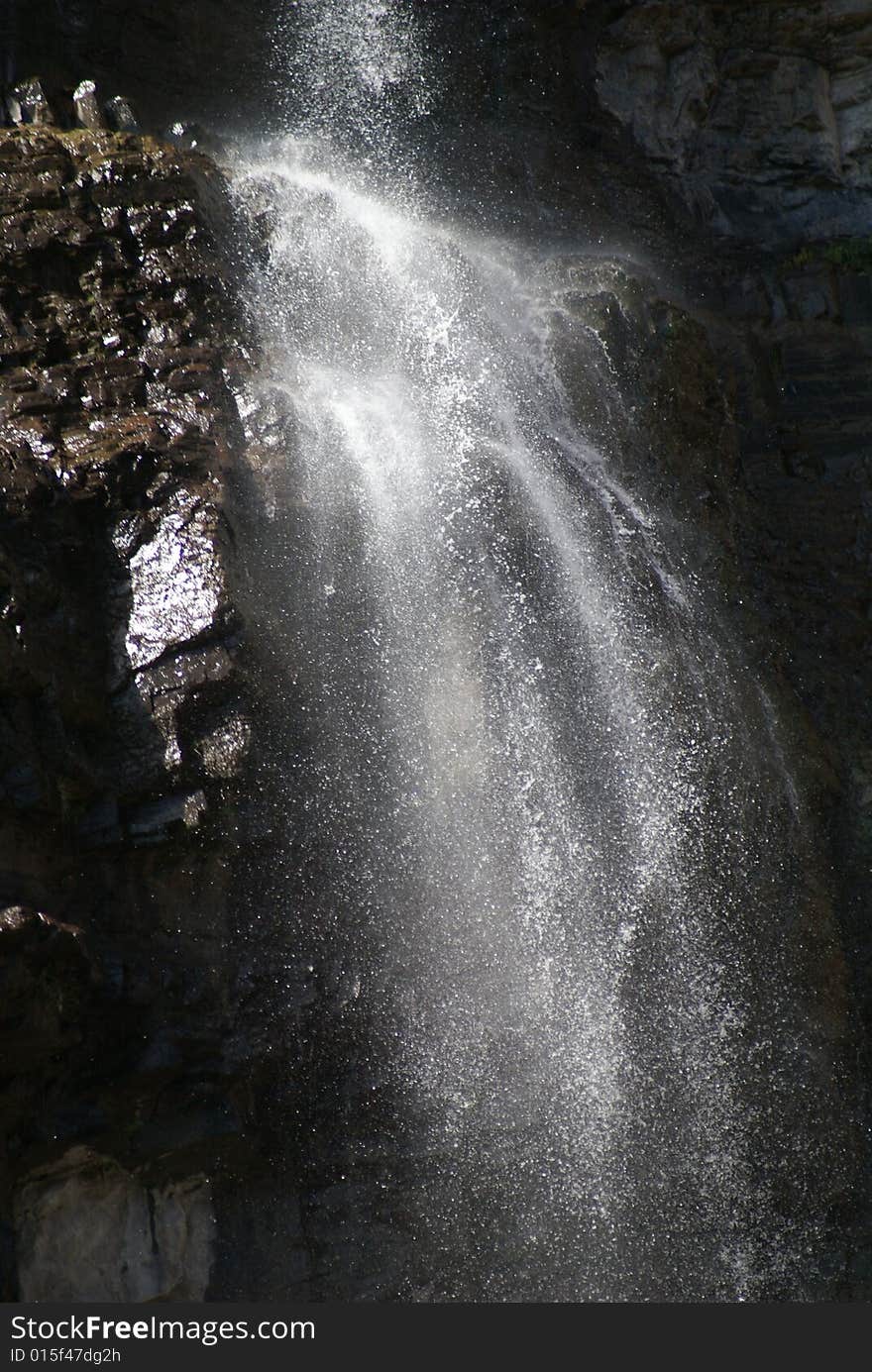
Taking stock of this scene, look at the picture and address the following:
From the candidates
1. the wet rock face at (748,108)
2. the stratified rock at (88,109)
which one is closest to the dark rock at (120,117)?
the stratified rock at (88,109)

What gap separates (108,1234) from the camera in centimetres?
592

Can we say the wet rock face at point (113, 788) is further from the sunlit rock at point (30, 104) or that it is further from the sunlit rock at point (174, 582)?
the sunlit rock at point (30, 104)

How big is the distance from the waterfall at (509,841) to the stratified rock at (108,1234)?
25.2 inches

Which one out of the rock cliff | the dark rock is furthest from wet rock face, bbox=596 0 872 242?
the dark rock

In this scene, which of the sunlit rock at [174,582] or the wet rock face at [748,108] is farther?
the wet rock face at [748,108]

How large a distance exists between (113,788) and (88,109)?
472 centimetres

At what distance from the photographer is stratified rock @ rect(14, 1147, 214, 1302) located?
5.64 m

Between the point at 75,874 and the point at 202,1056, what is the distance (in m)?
1.06

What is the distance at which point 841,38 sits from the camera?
10.6m

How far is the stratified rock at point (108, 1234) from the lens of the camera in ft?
18.5

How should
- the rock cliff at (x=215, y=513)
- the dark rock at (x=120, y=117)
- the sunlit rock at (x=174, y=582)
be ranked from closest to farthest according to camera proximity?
the rock cliff at (x=215, y=513)
the sunlit rock at (x=174, y=582)
the dark rock at (x=120, y=117)

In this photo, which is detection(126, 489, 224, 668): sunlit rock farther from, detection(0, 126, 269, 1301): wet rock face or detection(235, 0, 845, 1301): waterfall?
detection(235, 0, 845, 1301): waterfall

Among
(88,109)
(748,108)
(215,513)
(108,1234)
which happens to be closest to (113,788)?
(215,513)

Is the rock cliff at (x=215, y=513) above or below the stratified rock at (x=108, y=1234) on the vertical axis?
above
